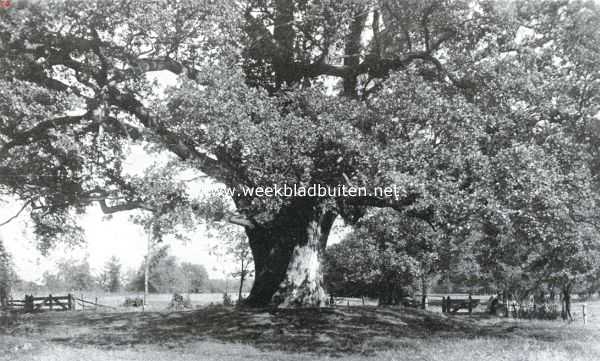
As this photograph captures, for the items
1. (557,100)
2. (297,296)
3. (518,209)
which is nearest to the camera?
(518,209)

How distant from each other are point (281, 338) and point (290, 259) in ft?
16.1

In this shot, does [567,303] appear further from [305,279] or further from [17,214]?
[17,214]

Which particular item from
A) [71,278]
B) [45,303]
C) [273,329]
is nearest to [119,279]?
[71,278]

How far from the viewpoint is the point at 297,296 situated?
19.6 m

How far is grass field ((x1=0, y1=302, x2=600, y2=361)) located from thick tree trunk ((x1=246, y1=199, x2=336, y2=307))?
107 cm

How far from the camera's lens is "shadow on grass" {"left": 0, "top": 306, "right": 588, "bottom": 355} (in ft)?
49.6

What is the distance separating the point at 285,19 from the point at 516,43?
7.19m

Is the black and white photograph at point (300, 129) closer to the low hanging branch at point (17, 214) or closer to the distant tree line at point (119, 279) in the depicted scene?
the low hanging branch at point (17, 214)

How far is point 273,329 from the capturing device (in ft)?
53.9

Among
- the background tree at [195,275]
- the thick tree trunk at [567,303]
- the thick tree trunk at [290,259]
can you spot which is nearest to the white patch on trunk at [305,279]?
the thick tree trunk at [290,259]

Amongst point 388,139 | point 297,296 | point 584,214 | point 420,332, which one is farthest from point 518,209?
point 584,214

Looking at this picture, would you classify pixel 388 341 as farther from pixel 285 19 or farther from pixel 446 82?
pixel 285 19

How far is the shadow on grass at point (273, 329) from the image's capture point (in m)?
15.1

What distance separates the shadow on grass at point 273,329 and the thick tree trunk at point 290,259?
1013 millimetres
